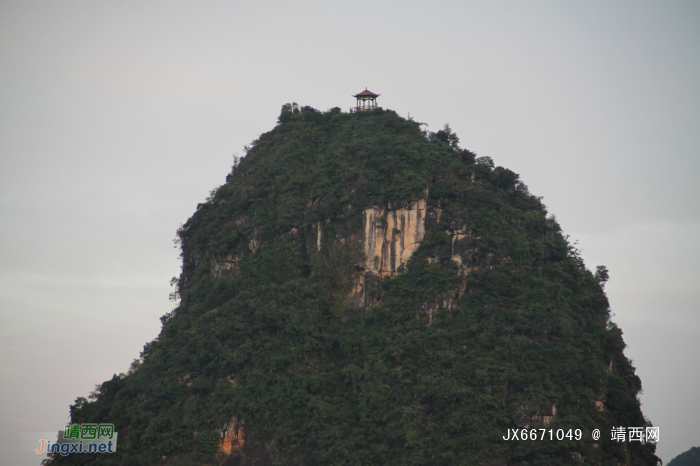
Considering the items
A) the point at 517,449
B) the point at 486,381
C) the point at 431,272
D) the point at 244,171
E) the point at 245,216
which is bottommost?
the point at 517,449

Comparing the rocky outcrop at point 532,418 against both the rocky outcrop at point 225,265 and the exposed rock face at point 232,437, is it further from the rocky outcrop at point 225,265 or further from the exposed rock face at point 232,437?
the rocky outcrop at point 225,265

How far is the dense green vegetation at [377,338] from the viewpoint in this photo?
4488 cm

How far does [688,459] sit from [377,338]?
4426 centimetres

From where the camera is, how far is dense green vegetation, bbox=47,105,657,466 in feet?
147

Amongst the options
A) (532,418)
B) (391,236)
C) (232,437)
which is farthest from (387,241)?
(232,437)

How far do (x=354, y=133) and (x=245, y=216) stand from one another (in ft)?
30.9

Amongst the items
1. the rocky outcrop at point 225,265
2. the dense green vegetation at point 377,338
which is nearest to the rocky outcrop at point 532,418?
the dense green vegetation at point 377,338

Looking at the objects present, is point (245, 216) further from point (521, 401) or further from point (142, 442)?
point (521, 401)

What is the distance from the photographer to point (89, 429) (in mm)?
49281

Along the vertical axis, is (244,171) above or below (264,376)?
above

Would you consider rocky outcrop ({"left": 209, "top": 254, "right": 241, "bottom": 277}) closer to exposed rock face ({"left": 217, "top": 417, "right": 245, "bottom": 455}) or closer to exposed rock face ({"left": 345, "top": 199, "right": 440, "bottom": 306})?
exposed rock face ({"left": 345, "top": 199, "right": 440, "bottom": 306})

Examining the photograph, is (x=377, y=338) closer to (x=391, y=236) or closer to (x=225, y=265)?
(x=391, y=236)

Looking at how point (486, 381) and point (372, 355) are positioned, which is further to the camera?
point (372, 355)

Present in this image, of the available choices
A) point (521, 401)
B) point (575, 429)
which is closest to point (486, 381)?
point (521, 401)
